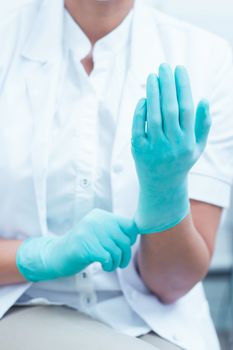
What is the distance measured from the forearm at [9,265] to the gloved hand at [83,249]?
1 centimetres

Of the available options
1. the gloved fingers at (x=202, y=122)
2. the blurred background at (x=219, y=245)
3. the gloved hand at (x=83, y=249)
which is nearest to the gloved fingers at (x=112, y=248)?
the gloved hand at (x=83, y=249)

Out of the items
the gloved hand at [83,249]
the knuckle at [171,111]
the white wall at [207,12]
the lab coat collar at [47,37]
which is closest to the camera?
the knuckle at [171,111]

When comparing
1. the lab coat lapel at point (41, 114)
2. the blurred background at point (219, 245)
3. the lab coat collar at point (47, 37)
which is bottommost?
the blurred background at point (219, 245)

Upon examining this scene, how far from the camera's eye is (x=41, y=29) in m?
1.20

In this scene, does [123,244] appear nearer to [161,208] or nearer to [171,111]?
[161,208]

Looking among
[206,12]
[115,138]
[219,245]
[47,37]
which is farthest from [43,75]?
[219,245]

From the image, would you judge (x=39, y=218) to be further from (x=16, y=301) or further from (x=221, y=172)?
(x=221, y=172)

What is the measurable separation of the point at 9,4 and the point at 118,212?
0.68 m

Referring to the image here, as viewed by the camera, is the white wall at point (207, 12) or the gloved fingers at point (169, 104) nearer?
the gloved fingers at point (169, 104)

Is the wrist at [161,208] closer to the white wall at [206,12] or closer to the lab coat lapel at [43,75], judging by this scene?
A: the lab coat lapel at [43,75]

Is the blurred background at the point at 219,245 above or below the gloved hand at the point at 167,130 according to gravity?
below

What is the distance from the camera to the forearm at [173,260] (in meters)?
1.10

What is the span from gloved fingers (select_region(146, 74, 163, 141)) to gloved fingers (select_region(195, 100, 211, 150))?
0.20 ft

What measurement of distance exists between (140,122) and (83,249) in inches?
9.8
